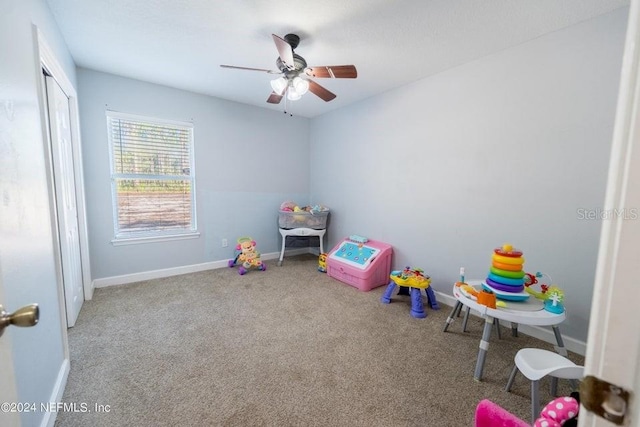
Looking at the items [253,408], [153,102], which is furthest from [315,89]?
[253,408]

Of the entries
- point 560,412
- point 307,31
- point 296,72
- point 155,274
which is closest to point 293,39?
point 307,31

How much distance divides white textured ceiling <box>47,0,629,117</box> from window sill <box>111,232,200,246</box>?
6.18 ft

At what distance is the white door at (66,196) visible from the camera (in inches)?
78.5

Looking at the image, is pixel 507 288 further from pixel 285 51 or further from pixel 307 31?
pixel 307 31

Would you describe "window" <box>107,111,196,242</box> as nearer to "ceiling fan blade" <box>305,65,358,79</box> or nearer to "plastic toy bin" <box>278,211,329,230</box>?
"plastic toy bin" <box>278,211,329,230</box>

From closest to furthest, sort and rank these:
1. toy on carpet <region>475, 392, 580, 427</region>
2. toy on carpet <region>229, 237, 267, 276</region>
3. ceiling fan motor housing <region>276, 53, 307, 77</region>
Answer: toy on carpet <region>475, 392, 580, 427</region> < ceiling fan motor housing <region>276, 53, 307, 77</region> < toy on carpet <region>229, 237, 267, 276</region>

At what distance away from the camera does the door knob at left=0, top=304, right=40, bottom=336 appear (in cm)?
56

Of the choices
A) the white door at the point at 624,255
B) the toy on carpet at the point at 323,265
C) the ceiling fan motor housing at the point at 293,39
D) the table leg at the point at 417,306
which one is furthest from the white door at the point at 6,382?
the toy on carpet at the point at 323,265

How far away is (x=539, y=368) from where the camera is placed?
1.28 m

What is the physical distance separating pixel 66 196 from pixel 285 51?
224 centimetres

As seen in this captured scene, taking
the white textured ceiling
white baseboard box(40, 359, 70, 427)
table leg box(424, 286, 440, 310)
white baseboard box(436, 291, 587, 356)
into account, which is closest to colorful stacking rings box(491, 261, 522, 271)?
white baseboard box(436, 291, 587, 356)

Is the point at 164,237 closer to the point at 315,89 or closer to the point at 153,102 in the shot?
the point at 153,102

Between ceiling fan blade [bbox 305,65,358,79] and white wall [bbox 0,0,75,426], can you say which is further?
ceiling fan blade [bbox 305,65,358,79]

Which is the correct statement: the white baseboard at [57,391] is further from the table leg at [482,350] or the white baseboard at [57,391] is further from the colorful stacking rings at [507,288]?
the colorful stacking rings at [507,288]
